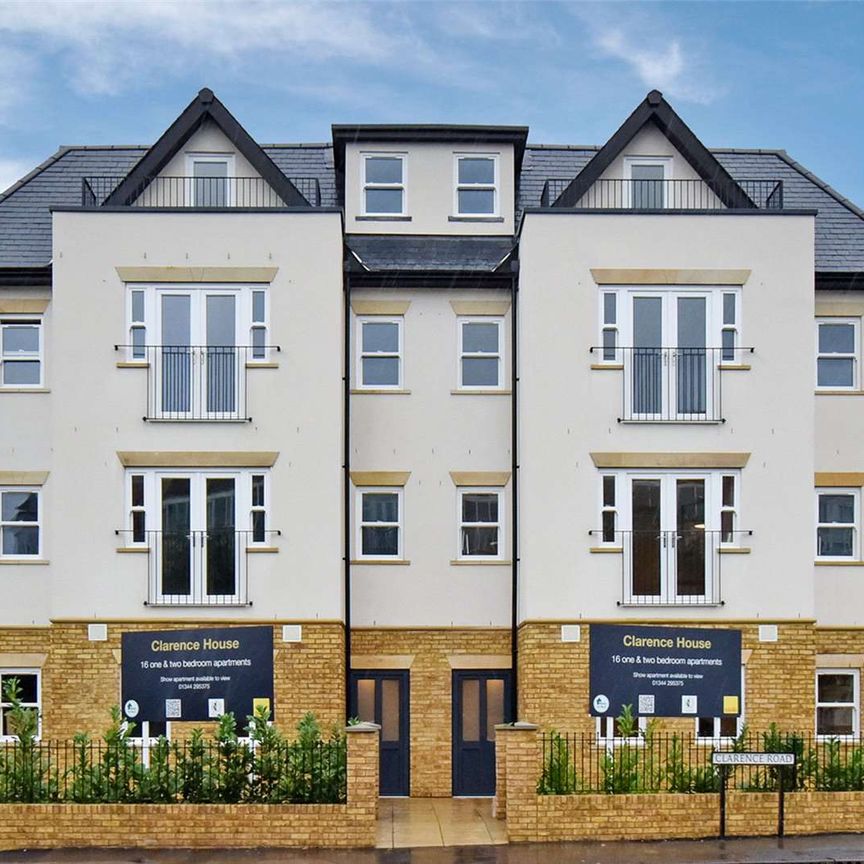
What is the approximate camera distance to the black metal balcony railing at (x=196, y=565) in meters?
19.6

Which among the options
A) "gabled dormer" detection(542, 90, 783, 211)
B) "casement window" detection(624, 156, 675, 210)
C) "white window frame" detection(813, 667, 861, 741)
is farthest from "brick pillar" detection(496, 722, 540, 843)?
"casement window" detection(624, 156, 675, 210)

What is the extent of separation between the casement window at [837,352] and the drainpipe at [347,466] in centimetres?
747

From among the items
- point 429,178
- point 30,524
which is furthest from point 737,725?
point 30,524

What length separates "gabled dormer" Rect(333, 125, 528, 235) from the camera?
22.4m

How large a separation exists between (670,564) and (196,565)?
6911 mm

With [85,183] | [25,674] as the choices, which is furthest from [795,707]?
[85,183]

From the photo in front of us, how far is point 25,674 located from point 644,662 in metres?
9.54

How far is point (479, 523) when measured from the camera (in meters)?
21.3

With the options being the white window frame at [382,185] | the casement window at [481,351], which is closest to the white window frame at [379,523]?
the casement window at [481,351]

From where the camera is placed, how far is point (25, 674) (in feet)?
68.0

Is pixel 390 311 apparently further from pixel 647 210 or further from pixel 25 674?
pixel 25 674

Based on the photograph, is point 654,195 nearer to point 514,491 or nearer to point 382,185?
point 382,185

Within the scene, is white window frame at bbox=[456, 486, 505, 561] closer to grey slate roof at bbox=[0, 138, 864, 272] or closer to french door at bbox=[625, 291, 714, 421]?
french door at bbox=[625, 291, 714, 421]

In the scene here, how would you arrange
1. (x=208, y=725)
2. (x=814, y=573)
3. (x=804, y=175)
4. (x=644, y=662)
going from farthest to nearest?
1. (x=804, y=175)
2. (x=814, y=573)
3. (x=208, y=725)
4. (x=644, y=662)
